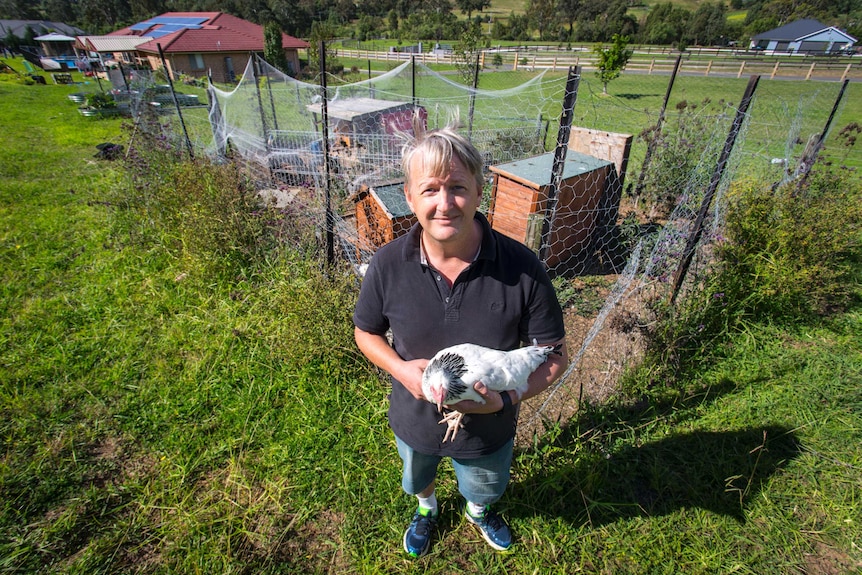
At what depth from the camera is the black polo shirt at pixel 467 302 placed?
1.42m

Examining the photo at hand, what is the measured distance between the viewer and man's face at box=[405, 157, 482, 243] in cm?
133

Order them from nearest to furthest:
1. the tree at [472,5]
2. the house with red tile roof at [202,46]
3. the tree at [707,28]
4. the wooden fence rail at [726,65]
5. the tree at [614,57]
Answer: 1. the tree at [614,57]
2. the wooden fence rail at [726,65]
3. the house with red tile roof at [202,46]
4. the tree at [707,28]
5. the tree at [472,5]

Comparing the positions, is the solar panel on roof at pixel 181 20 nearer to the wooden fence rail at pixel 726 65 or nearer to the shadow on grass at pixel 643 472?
the wooden fence rail at pixel 726 65

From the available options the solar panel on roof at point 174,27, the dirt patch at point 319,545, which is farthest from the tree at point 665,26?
the dirt patch at point 319,545

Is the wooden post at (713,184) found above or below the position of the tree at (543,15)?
below

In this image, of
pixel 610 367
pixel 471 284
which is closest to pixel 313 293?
pixel 471 284

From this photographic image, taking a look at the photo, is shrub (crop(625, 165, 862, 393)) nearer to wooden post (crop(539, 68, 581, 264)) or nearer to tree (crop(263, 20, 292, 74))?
wooden post (crop(539, 68, 581, 264))

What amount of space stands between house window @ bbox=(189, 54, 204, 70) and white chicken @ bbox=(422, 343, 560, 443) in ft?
124

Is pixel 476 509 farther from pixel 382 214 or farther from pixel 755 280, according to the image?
pixel 755 280

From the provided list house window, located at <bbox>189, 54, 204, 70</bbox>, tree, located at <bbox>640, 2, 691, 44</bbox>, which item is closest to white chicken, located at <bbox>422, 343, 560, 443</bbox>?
house window, located at <bbox>189, 54, 204, 70</bbox>

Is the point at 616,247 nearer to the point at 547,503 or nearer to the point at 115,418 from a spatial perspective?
the point at 547,503

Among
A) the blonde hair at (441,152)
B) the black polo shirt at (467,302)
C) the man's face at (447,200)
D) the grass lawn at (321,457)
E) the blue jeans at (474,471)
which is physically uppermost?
the blonde hair at (441,152)

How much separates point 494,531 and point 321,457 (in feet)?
3.77

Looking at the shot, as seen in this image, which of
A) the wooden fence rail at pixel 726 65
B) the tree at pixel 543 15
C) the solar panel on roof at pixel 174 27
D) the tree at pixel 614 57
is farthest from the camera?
the tree at pixel 543 15
